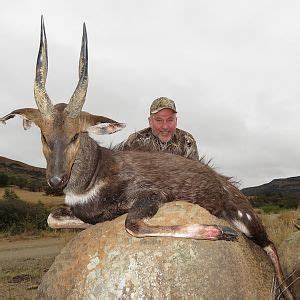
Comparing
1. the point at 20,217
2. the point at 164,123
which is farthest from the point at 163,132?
the point at 20,217

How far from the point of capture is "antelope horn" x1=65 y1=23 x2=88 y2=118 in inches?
231

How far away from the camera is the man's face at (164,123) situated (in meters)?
10.7

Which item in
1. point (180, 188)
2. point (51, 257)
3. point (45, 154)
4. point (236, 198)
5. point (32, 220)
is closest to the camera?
point (45, 154)

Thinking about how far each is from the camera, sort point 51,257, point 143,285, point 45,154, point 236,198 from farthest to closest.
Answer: point 51,257, point 236,198, point 45,154, point 143,285

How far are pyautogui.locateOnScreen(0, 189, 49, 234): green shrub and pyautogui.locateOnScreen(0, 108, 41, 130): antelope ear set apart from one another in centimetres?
2180

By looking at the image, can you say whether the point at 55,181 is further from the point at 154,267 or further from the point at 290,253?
the point at 290,253

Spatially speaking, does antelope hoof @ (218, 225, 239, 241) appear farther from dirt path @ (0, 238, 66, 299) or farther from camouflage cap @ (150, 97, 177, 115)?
dirt path @ (0, 238, 66, 299)

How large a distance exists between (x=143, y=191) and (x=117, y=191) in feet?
1.08

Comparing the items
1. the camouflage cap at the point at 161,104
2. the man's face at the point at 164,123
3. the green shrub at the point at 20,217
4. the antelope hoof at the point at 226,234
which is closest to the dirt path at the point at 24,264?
the green shrub at the point at 20,217

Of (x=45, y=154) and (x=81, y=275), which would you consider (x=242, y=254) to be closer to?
(x=81, y=275)

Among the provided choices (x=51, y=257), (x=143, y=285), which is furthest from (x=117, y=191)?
(x=51, y=257)

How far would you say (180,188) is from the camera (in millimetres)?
6191

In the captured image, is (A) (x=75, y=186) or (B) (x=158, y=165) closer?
(A) (x=75, y=186)

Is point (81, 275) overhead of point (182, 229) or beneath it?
beneath
